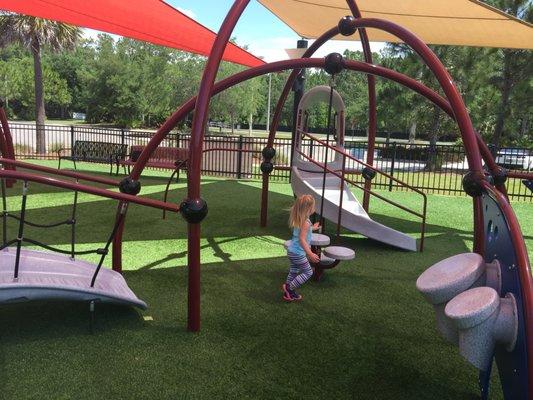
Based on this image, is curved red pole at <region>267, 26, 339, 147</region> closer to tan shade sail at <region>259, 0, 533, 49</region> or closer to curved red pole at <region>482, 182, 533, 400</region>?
tan shade sail at <region>259, 0, 533, 49</region>

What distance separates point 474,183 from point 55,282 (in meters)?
3.20

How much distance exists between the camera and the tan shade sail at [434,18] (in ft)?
24.2

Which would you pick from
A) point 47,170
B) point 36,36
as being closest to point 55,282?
point 47,170

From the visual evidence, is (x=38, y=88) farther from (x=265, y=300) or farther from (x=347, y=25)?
(x=265, y=300)

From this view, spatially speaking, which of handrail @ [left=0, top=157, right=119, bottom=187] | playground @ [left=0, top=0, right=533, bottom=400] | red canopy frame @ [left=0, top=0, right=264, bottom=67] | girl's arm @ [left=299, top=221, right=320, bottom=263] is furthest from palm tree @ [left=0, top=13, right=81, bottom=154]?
girl's arm @ [left=299, top=221, right=320, bottom=263]

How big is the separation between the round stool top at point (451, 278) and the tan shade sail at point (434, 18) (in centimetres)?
519

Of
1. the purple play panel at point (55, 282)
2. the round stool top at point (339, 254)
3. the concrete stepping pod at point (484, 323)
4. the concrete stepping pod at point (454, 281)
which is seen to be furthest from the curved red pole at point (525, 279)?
the purple play panel at point (55, 282)

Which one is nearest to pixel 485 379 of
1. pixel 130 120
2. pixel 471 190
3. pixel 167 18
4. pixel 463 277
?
pixel 463 277

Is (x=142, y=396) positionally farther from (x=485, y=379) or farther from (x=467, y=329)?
(x=485, y=379)

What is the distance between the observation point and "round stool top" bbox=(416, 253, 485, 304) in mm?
2715

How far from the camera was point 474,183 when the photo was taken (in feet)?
10.9

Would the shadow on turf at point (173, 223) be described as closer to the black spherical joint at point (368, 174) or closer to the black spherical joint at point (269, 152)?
the black spherical joint at point (368, 174)

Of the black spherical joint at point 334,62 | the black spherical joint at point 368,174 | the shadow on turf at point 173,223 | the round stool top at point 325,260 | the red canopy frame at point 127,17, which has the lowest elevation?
the shadow on turf at point 173,223

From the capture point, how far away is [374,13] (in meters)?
8.88
